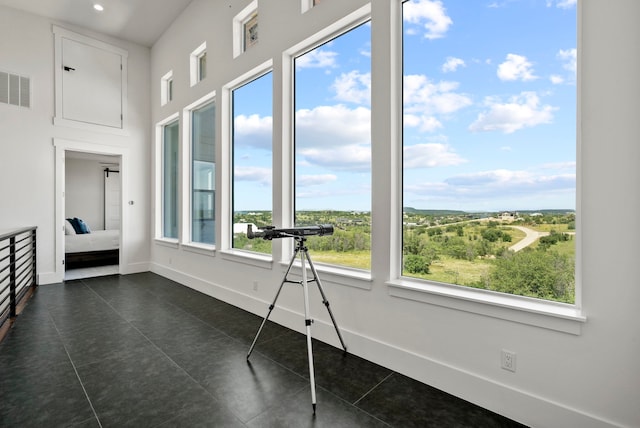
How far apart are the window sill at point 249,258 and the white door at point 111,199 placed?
6.54 metres

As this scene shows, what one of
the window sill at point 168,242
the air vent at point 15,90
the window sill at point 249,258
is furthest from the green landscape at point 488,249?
the air vent at point 15,90

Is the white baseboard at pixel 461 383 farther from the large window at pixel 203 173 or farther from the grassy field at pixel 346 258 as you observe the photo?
the large window at pixel 203 173

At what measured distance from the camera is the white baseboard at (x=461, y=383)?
158cm

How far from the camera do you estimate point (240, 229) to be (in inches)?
154

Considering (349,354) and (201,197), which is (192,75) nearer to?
(201,197)

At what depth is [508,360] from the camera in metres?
1.73

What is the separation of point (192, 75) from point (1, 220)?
3381 millimetres

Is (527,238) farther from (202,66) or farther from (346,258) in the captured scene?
(202,66)

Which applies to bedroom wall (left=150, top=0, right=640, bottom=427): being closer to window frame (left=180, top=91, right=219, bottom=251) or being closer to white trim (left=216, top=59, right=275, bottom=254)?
white trim (left=216, top=59, right=275, bottom=254)

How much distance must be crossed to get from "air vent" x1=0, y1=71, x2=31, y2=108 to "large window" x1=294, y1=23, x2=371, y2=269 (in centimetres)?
436

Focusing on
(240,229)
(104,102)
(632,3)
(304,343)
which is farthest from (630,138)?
(104,102)

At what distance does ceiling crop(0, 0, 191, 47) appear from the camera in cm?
455

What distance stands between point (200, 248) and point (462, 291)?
3464mm

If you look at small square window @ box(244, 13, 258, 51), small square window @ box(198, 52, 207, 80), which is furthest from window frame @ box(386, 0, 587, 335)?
small square window @ box(198, 52, 207, 80)
